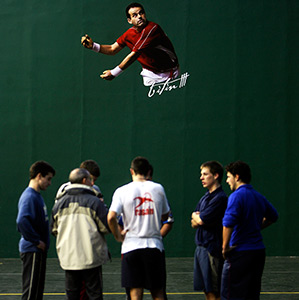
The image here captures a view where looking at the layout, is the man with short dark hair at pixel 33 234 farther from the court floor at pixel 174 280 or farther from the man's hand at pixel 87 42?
the man's hand at pixel 87 42

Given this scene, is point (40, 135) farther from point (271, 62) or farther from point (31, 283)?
point (31, 283)

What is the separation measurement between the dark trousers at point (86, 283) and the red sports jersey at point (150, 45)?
6445 mm

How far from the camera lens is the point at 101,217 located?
17.4ft

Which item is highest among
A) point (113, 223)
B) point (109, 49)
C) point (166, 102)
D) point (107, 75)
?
point (109, 49)

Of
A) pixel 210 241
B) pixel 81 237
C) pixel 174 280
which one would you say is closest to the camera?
pixel 81 237

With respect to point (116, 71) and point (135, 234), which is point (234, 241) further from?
point (116, 71)

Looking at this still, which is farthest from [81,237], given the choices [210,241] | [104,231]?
[210,241]

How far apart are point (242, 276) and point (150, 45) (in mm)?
6840

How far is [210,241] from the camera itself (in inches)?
224

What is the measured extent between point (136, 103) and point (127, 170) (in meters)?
1.40

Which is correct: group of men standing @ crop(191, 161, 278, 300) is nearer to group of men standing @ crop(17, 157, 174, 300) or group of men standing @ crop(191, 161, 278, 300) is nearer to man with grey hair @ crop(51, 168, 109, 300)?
group of men standing @ crop(17, 157, 174, 300)

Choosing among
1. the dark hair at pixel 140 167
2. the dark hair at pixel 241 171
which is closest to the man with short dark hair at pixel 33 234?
the dark hair at pixel 140 167

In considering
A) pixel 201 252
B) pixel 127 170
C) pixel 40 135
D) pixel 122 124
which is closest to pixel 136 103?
pixel 122 124
